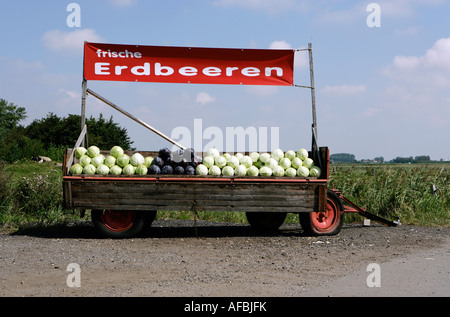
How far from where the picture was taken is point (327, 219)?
10430mm

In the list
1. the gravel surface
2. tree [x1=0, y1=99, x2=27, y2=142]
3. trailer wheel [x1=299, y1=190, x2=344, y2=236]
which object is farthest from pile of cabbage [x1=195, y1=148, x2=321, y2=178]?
tree [x1=0, y1=99, x2=27, y2=142]

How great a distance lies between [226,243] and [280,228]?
243 centimetres

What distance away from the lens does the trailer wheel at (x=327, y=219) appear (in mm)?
10211

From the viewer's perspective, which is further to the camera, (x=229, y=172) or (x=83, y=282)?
(x=229, y=172)

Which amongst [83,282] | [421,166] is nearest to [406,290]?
[83,282]

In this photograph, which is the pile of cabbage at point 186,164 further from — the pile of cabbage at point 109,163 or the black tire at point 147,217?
the black tire at point 147,217

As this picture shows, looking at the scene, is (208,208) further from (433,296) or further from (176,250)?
(433,296)

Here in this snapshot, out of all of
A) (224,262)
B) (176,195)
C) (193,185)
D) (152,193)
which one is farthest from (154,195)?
(224,262)

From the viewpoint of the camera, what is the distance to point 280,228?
11.6 metres

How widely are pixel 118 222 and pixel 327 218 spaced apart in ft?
13.6

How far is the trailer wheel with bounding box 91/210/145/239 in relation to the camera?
32.2 feet

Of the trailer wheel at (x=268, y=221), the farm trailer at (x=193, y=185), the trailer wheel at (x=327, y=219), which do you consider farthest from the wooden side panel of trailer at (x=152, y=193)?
the trailer wheel at (x=268, y=221)

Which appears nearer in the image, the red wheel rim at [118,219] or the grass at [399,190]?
the red wheel rim at [118,219]

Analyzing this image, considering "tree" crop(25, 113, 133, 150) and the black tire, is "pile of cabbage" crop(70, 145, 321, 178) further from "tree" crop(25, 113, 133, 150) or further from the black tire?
"tree" crop(25, 113, 133, 150)
